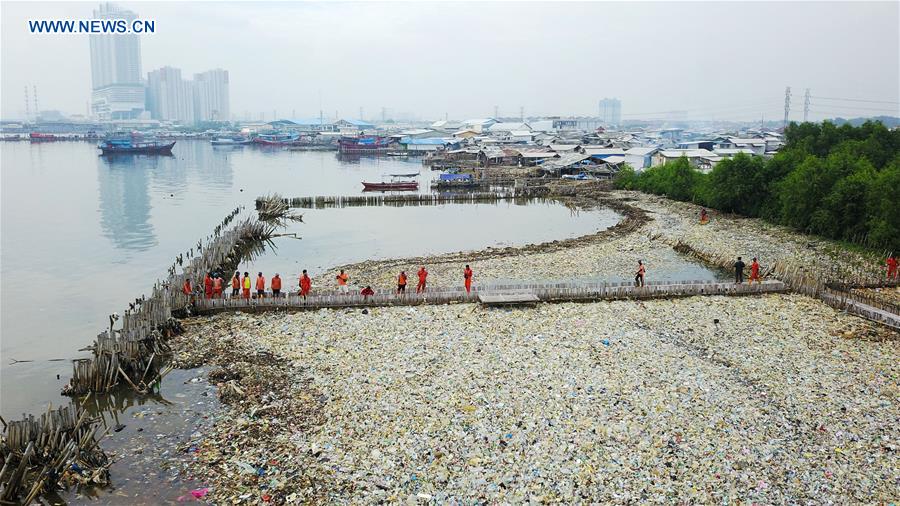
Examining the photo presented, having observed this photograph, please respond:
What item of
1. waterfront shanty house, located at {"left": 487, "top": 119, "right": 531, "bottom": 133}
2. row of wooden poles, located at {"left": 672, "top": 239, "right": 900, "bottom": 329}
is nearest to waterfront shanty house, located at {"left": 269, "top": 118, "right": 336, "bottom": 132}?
waterfront shanty house, located at {"left": 487, "top": 119, "right": 531, "bottom": 133}

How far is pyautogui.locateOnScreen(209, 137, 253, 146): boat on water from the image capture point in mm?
128212

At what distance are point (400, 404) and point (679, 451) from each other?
4741mm

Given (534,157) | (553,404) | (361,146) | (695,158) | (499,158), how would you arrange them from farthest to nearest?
(361,146) → (499,158) → (534,157) → (695,158) → (553,404)

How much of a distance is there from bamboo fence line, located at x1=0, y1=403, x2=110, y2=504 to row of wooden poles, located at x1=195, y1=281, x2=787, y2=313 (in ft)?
22.9

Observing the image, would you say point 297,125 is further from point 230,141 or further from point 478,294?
point 478,294

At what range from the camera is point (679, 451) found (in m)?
9.91

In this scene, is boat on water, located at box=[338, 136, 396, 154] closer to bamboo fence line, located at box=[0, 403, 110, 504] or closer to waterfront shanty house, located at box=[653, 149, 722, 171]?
waterfront shanty house, located at box=[653, 149, 722, 171]

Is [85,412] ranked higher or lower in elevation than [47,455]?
higher

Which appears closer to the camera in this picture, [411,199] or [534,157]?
[411,199]

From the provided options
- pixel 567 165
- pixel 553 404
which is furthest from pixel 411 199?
pixel 553 404

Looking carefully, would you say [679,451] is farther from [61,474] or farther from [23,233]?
[23,233]

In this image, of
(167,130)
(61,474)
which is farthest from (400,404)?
(167,130)

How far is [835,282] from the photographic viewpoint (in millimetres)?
19562

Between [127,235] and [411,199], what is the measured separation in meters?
18.8
